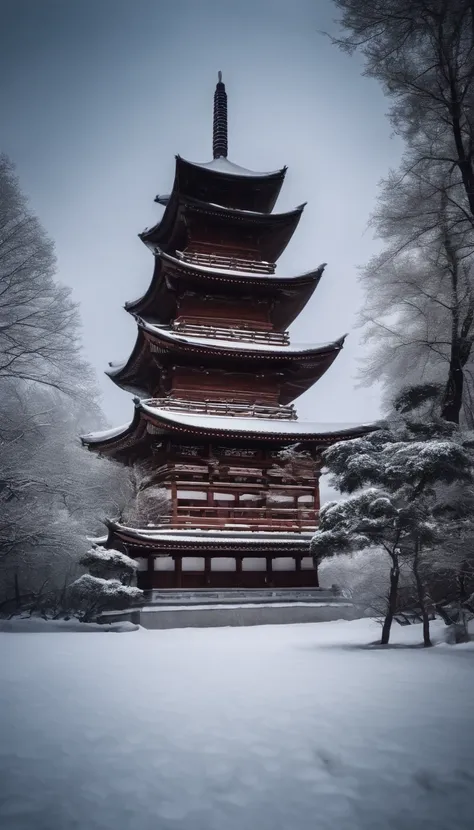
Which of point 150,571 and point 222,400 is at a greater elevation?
point 222,400

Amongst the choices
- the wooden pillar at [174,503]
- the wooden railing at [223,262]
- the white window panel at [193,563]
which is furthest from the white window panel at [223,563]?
the wooden railing at [223,262]

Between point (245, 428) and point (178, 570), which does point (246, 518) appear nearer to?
point (178, 570)

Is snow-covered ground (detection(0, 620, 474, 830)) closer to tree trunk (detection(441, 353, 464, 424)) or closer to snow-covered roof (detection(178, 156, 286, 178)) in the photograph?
tree trunk (detection(441, 353, 464, 424))

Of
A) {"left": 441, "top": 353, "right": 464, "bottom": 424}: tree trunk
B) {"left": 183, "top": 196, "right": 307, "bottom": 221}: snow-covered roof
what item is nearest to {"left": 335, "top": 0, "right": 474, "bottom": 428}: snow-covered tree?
{"left": 441, "top": 353, "right": 464, "bottom": 424}: tree trunk

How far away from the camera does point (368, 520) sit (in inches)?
378

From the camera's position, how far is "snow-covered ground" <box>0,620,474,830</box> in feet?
10.1

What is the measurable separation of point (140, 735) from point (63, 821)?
148 centimetres

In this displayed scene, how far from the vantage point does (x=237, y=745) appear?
13.5 feet

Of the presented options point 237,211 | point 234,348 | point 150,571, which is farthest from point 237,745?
point 237,211

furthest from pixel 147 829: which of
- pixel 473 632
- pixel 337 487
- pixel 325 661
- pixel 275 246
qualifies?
pixel 275 246

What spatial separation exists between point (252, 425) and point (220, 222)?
9.69m

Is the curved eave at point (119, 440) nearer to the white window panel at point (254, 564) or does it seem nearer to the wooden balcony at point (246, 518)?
the wooden balcony at point (246, 518)

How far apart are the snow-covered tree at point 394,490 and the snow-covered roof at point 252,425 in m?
5.89

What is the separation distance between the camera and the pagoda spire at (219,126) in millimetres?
25344
